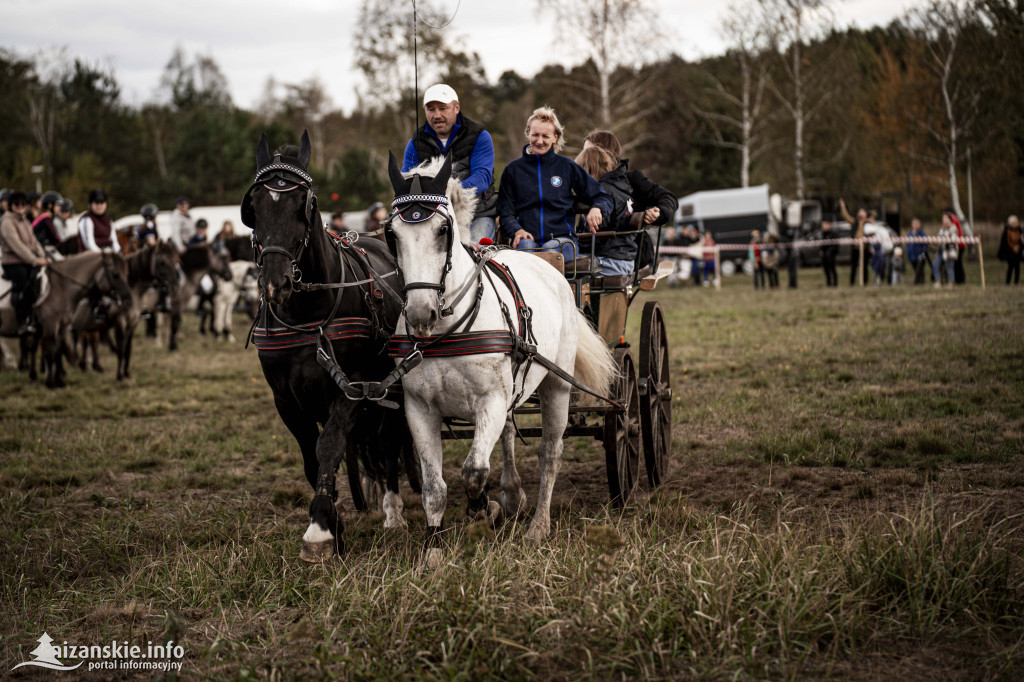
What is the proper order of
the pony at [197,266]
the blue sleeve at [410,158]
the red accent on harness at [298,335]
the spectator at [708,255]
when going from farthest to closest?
the spectator at [708,255]
the pony at [197,266]
the blue sleeve at [410,158]
the red accent on harness at [298,335]

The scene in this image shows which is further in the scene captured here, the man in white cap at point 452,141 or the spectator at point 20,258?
the spectator at point 20,258

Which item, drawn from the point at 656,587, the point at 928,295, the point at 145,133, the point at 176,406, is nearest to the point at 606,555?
the point at 656,587

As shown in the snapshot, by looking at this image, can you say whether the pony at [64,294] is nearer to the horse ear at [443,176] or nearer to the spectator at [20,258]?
the spectator at [20,258]

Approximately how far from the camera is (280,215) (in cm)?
407

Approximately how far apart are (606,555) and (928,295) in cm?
1648

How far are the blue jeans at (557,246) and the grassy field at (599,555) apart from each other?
1.66 meters

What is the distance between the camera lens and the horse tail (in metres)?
5.27

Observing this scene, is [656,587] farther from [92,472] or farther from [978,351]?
[978,351]

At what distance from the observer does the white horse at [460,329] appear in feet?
12.5

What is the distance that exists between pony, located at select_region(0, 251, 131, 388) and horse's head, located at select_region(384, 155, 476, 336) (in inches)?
367

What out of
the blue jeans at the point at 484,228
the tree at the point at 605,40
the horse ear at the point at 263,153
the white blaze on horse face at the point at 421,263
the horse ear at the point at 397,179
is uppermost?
the tree at the point at 605,40

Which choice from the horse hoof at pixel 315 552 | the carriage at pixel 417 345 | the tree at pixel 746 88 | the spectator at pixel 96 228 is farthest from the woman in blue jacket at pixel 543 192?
the tree at pixel 746 88

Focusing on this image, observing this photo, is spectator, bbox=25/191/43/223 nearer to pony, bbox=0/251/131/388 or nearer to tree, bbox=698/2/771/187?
pony, bbox=0/251/131/388

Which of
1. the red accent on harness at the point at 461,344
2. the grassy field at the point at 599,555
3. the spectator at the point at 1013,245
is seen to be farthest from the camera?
the spectator at the point at 1013,245
